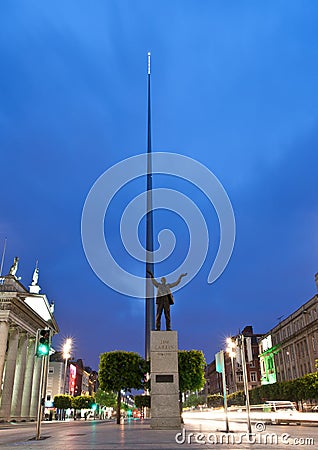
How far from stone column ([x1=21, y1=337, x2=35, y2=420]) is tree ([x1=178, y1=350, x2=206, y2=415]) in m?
27.2

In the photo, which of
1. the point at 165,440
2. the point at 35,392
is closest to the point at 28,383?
the point at 35,392

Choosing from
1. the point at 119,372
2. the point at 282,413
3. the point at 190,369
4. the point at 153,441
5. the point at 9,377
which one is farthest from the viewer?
the point at 9,377

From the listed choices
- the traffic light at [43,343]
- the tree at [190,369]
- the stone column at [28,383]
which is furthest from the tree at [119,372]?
the traffic light at [43,343]

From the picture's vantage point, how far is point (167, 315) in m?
24.8

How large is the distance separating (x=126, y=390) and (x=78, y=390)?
4281 inches

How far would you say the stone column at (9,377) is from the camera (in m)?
47.0

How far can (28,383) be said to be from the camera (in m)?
59.9

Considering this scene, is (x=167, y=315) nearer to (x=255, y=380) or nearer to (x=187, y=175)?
(x=187, y=175)

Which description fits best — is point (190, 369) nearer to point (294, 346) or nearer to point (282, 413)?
point (282, 413)

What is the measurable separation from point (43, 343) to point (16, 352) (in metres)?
38.7

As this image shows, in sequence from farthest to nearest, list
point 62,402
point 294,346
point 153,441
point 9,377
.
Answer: point 294,346, point 62,402, point 9,377, point 153,441

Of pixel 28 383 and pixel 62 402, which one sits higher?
pixel 28 383

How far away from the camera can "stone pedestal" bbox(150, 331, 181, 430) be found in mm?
21672

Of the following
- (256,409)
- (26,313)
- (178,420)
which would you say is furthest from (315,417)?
(26,313)
